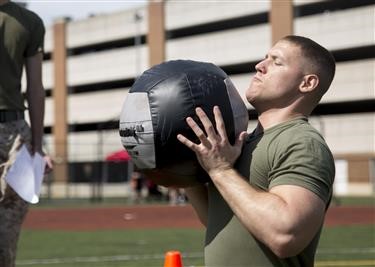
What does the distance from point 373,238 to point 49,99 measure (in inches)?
2006

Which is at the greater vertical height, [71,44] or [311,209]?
[311,209]

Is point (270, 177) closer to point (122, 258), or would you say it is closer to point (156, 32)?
point (122, 258)

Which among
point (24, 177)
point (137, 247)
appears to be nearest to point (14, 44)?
point (24, 177)

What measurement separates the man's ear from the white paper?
6.46 ft

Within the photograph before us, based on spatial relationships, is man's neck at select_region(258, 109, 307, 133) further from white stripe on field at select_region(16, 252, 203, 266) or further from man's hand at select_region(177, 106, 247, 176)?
white stripe on field at select_region(16, 252, 203, 266)

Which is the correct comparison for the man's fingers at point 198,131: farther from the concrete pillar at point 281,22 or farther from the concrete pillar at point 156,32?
the concrete pillar at point 156,32

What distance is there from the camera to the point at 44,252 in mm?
10477

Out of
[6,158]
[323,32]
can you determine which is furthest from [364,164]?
[6,158]

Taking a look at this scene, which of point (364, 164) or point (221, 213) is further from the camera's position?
point (364, 164)

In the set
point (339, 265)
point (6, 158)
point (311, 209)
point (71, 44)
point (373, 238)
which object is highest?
point (311, 209)

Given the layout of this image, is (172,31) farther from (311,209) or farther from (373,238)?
(311,209)

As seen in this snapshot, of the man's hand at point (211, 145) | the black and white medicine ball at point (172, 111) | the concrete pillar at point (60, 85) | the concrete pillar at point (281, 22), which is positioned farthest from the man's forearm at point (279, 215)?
the concrete pillar at point (60, 85)

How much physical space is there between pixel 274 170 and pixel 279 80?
36 centimetres

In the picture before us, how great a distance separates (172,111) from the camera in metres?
2.88
